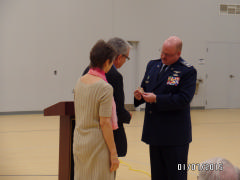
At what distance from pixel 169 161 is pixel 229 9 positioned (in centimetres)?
1045

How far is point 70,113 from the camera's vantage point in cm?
241

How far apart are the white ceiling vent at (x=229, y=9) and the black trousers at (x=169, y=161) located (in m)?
10.1

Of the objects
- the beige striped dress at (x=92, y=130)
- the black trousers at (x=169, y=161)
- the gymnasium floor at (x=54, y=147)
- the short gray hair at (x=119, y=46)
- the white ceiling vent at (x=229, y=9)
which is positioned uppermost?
the white ceiling vent at (x=229, y=9)

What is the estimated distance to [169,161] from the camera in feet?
7.84

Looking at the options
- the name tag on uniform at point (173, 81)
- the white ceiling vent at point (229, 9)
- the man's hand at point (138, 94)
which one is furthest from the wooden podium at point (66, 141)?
the white ceiling vent at point (229, 9)

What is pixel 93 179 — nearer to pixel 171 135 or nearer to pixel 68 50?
pixel 171 135

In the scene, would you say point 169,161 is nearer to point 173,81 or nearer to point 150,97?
point 150,97

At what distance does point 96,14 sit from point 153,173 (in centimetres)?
824

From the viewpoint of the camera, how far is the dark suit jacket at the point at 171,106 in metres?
2.32

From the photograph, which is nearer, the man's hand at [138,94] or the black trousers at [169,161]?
the black trousers at [169,161]

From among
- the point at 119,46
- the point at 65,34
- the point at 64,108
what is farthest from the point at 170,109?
the point at 65,34

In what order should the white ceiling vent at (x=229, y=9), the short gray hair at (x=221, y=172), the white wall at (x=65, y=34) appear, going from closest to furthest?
the short gray hair at (x=221, y=172) → the white wall at (x=65, y=34) → the white ceiling vent at (x=229, y=9)

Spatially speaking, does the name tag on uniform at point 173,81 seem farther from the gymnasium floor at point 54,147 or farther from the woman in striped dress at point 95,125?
the gymnasium floor at point 54,147

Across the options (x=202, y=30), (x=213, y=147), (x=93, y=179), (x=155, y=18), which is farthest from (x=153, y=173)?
(x=202, y=30)
